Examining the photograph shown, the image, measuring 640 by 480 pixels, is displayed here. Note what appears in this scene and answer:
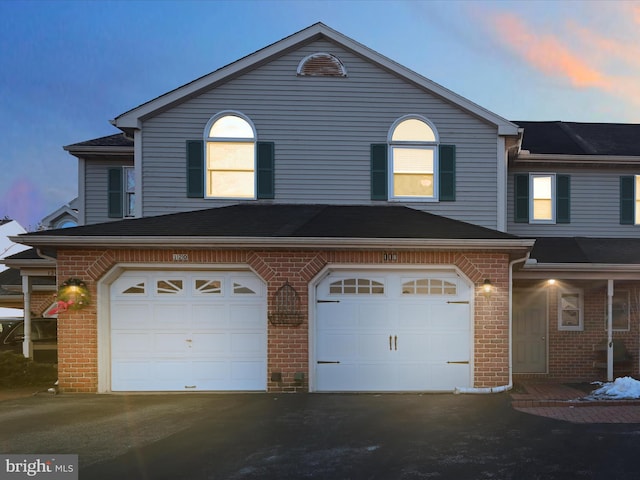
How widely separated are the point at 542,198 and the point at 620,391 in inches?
232

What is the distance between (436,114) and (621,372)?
8192 millimetres

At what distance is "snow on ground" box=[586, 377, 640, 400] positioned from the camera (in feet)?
27.9

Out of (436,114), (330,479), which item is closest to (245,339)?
(330,479)

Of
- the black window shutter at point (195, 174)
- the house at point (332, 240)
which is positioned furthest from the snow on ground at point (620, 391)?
the black window shutter at point (195, 174)

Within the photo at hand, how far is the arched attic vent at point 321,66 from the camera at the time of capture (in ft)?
37.0

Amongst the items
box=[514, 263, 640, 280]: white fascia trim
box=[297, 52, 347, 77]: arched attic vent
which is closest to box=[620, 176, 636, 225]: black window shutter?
box=[514, 263, 640, 280]: white fascia trim

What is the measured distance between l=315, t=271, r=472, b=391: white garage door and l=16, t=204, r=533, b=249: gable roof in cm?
89

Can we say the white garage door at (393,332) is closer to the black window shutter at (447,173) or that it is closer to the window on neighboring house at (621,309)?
the black window shutter at (447,173)

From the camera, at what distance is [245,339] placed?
9234 millimetres

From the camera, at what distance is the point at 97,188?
12.5 metres

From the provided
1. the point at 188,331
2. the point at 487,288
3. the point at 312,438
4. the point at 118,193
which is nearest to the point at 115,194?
the point at 118,193

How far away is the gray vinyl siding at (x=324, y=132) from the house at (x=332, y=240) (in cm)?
5

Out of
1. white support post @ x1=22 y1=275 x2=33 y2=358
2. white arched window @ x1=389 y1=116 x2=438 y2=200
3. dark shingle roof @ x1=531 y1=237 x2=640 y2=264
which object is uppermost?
white arched window @ x1=389 y1=116 x2=438 y2=200

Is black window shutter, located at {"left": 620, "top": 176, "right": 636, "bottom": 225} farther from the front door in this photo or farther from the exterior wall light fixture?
the exterior wall light fixture
